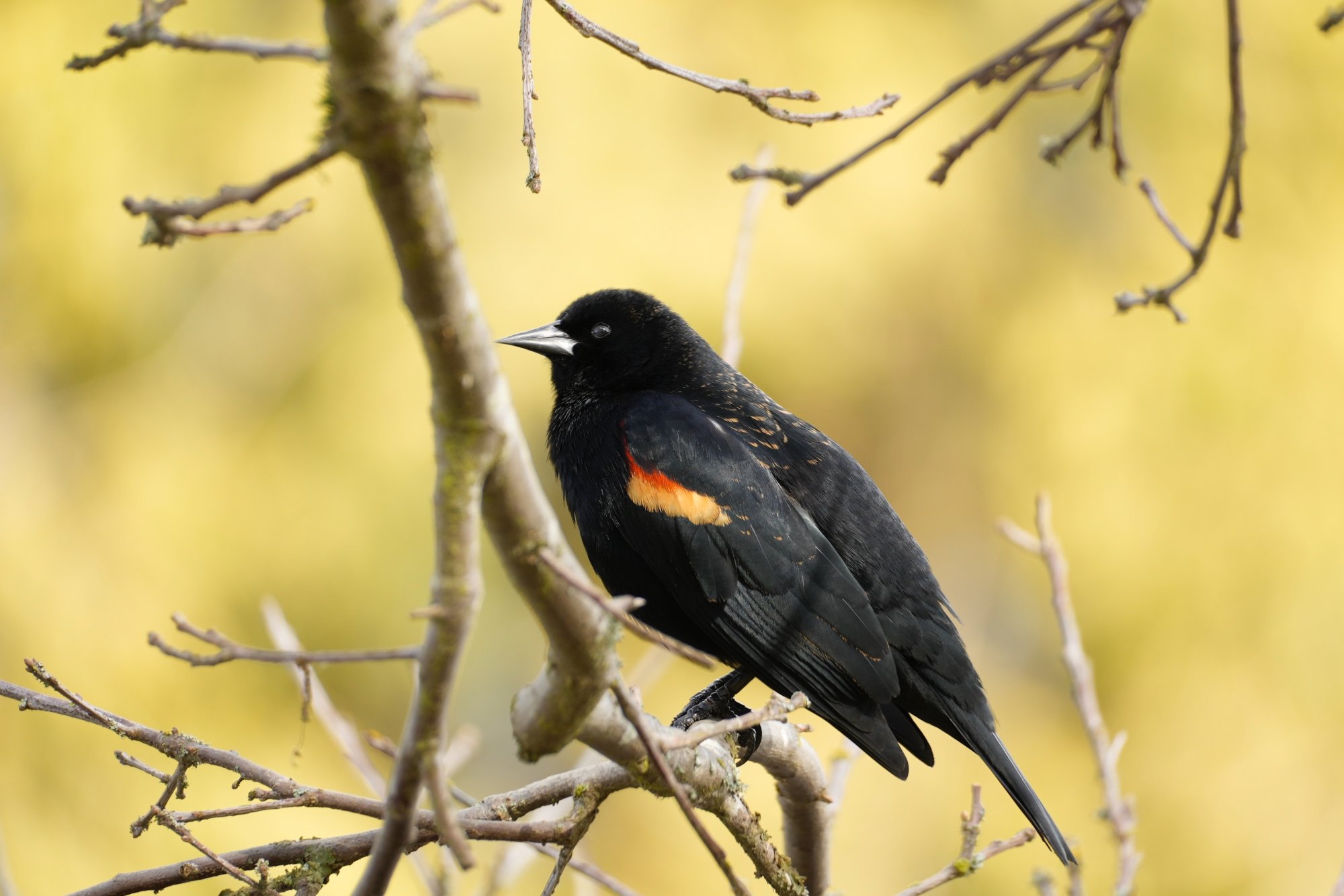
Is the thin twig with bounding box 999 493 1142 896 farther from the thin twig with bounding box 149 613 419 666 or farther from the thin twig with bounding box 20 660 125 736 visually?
the thin twig with bounding box 20 660 125 736

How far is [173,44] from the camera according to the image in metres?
0.99

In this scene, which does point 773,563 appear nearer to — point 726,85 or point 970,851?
point 970,851

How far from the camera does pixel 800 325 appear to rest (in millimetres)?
6121

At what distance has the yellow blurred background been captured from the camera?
17.0ft

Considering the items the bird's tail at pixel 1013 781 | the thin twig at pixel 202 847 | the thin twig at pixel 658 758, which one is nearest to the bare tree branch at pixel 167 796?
the thin twig at pixel 202 847

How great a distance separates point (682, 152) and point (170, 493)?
3081mm

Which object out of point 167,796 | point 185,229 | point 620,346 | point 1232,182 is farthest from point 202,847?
point 620,346

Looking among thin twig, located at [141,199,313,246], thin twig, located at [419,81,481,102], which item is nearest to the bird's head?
thin twig, located at [141,199,313,246]

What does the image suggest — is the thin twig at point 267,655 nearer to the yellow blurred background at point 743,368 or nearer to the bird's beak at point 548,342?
the bird's beak at point 548,342

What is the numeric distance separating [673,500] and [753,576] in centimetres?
28

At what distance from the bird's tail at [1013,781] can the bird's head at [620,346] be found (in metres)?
1.22

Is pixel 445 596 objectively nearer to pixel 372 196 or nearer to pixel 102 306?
pixel 372 196

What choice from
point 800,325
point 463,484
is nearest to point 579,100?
point 800,325

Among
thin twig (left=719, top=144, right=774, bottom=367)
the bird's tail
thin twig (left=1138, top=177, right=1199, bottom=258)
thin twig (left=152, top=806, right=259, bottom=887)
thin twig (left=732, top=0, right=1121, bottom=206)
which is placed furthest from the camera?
thin twig (left=719, top=144, right=774, bottom=367)
